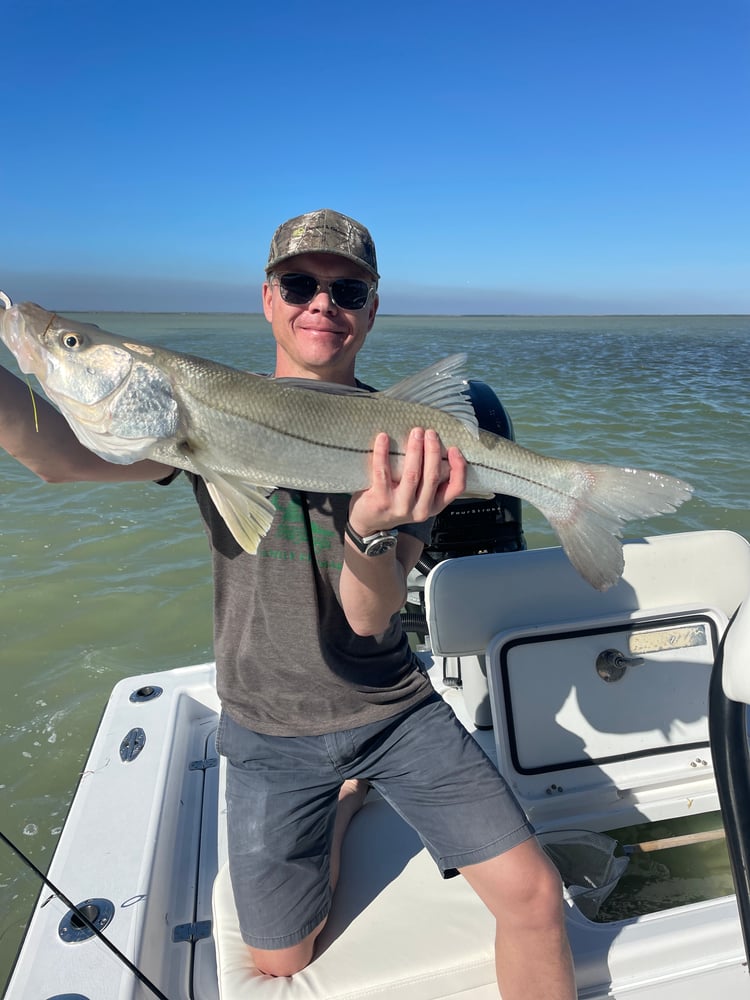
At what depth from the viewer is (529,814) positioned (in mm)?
2871

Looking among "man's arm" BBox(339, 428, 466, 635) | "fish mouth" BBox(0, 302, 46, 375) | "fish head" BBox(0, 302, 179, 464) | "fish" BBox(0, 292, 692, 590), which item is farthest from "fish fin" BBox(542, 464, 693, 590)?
"fish mouth" BBox(0, 302, 46, 375)

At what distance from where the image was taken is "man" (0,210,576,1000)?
2141 millimetres

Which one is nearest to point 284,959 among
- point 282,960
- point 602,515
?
point 282,960

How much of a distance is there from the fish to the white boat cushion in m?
1.31

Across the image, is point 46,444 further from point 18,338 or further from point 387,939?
point 387,939

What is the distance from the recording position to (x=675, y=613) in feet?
9.89

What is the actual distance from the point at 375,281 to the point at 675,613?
2.01 metres

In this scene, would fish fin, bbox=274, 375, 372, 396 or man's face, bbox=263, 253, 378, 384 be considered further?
man's face, bbox=263, 253, 378, 384

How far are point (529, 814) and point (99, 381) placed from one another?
8.08 feet

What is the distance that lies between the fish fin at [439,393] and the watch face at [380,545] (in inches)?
18.0

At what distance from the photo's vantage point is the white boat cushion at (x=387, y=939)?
2.12 metres

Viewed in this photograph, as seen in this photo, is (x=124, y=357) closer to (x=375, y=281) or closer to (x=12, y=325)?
(x=12, y=325)

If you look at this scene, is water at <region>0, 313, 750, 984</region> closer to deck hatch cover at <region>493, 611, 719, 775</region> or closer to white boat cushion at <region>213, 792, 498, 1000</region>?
white boat cushion at <region>213, 792, 498, 1000</region>

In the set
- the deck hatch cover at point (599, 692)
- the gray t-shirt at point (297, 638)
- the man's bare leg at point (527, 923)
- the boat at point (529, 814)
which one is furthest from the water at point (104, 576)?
the deck hatch cover at point (599, 692)
